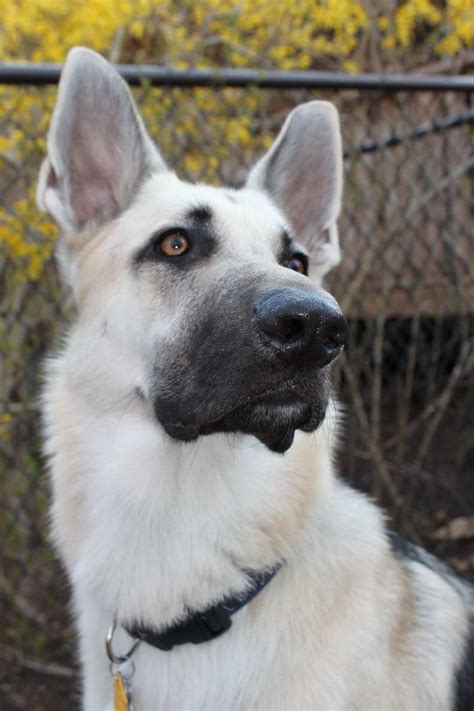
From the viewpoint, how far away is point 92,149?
236cm

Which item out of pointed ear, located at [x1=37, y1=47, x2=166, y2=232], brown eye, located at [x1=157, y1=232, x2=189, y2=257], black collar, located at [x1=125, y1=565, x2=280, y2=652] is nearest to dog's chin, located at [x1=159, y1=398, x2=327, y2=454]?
black collar, located at [x1=125, y1=565, x2=280, y2=652]

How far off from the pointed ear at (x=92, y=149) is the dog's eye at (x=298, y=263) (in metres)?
0.65

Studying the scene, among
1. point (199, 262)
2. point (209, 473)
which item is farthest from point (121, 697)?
point (199, 262)

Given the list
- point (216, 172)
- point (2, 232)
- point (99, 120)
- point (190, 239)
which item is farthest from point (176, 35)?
point (190, 239)

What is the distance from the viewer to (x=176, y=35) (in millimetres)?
4797

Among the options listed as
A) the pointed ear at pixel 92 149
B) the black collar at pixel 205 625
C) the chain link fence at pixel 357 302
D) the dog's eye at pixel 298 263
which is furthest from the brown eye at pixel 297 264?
the chain link fence at pixel 357 302

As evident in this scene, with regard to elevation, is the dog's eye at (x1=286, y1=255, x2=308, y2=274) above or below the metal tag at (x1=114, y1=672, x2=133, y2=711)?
above

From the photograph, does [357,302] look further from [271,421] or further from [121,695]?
[121,695]

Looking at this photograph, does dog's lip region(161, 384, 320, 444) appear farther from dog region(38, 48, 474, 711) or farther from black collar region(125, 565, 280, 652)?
black collar region(125, 565, 280, 652)

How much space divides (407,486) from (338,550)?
10.2 feet

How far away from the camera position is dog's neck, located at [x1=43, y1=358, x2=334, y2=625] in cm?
187

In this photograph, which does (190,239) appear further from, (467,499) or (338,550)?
(467,499)

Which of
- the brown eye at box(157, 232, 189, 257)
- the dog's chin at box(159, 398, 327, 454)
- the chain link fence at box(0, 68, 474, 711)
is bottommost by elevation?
the chain link fence at box(0, 68, 474, 711)

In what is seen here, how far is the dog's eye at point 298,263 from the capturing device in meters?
2.22
